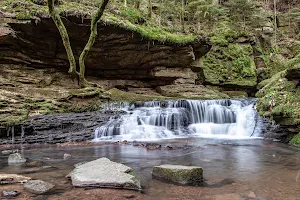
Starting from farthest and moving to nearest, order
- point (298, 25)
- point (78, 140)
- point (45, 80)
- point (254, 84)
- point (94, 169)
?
1. point (298, 25)
2. point (254, 84)
3. point (45, 80)
4. point (78, 140)
5. point (94, 169)

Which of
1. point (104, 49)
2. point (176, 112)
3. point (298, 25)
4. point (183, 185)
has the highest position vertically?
point (298, 25)

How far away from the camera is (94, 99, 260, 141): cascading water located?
35.4ft

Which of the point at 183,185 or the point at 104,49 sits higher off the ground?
the point at 104,49

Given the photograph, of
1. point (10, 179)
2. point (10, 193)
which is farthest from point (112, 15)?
point (10, 193)

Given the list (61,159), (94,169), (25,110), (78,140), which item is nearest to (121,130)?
(78,140)

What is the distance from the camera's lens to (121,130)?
10.8 meters

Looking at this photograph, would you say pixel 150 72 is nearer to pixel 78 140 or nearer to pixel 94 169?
pixel 78 140

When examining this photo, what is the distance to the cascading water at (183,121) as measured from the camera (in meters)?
10.8

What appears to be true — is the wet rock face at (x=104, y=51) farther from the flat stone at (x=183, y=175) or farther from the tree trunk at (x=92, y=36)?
the flat stone at (x=183, y=175)

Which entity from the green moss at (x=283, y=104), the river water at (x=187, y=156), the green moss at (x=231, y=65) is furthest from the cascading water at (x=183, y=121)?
the green moss at (x=231, y=65)

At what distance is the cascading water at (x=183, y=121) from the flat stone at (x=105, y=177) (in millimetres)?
5906

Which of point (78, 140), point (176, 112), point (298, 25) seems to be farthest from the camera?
point (298, 25)

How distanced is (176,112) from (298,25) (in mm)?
24673

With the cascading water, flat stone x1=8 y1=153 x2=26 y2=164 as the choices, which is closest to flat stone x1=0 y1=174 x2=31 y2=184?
flat stone x1=8 y1=153 x2=26 y2=164
